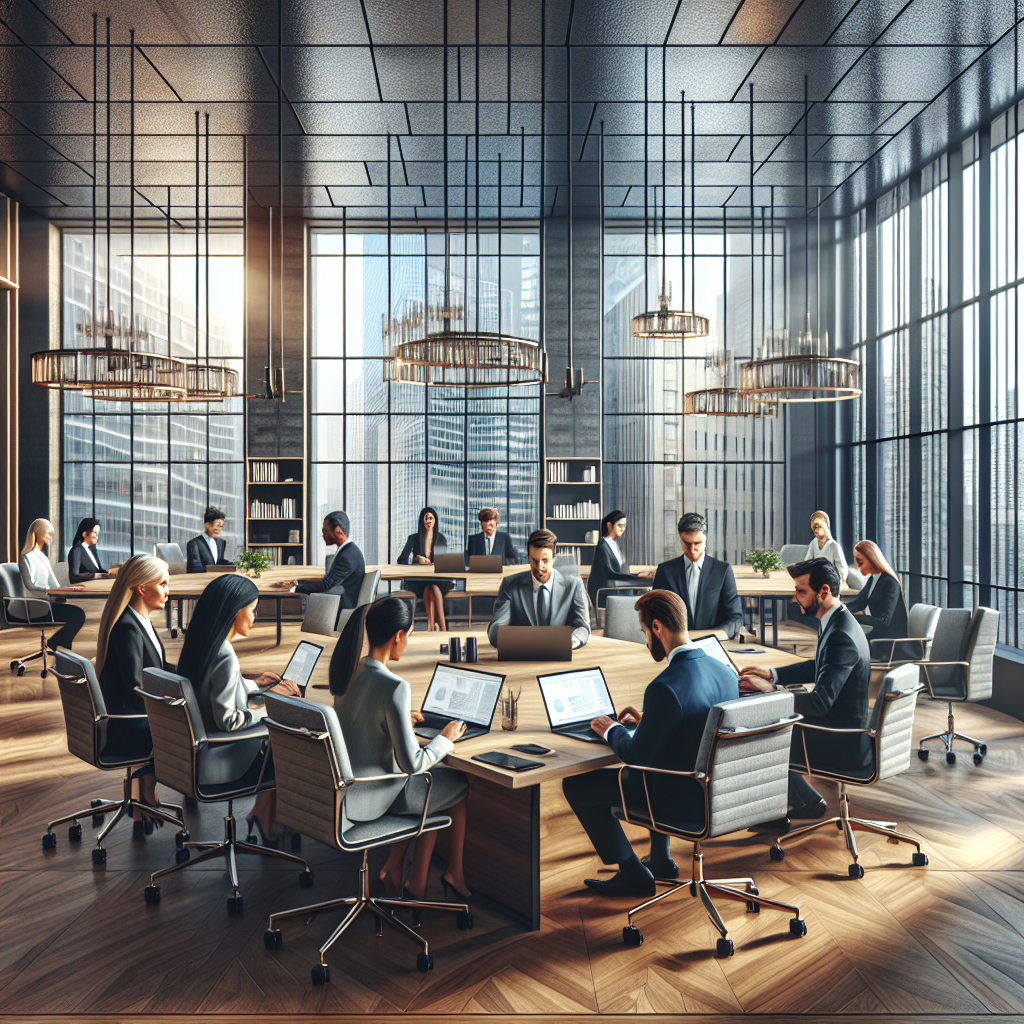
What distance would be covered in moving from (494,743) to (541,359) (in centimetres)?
311

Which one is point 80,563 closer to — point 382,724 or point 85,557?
point 85,557

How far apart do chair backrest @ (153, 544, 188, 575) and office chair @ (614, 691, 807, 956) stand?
848 cm

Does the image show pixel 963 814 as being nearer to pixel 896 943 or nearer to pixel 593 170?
pixel 896 943

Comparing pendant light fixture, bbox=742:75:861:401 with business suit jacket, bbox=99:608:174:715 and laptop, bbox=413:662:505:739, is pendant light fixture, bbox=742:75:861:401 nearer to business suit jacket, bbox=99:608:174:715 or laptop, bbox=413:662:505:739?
laptop, bbox=413:662:505:739

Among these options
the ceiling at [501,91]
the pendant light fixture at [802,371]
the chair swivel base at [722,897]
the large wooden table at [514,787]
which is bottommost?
the chair swivel base at [722,897]

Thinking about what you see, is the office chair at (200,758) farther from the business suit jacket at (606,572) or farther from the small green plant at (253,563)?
the small green plant at (253,563)

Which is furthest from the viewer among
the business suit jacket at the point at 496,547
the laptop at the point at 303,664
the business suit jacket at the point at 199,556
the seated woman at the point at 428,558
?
the business suit jacket at the point at 496,547

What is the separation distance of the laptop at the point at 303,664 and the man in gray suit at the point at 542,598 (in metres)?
1.61

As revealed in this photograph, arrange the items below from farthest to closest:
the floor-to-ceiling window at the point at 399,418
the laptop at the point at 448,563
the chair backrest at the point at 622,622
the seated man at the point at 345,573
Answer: the floor-to-ceiling window at the point at 399,418, the laptop at the point at 448,563, the seated man at the point at 345,573, the chair backrest at the point at 622,622

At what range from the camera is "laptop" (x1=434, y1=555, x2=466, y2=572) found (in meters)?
9.62

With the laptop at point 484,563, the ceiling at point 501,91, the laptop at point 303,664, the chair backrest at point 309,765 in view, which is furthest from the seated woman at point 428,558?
the chair backrest at point 309,765

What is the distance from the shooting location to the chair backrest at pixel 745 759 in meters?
3.41

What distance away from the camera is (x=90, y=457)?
42.7ft

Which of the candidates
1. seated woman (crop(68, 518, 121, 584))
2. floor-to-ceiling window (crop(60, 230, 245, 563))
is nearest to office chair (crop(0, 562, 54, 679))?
seated woman (crop(68, 518, 121, 584))
